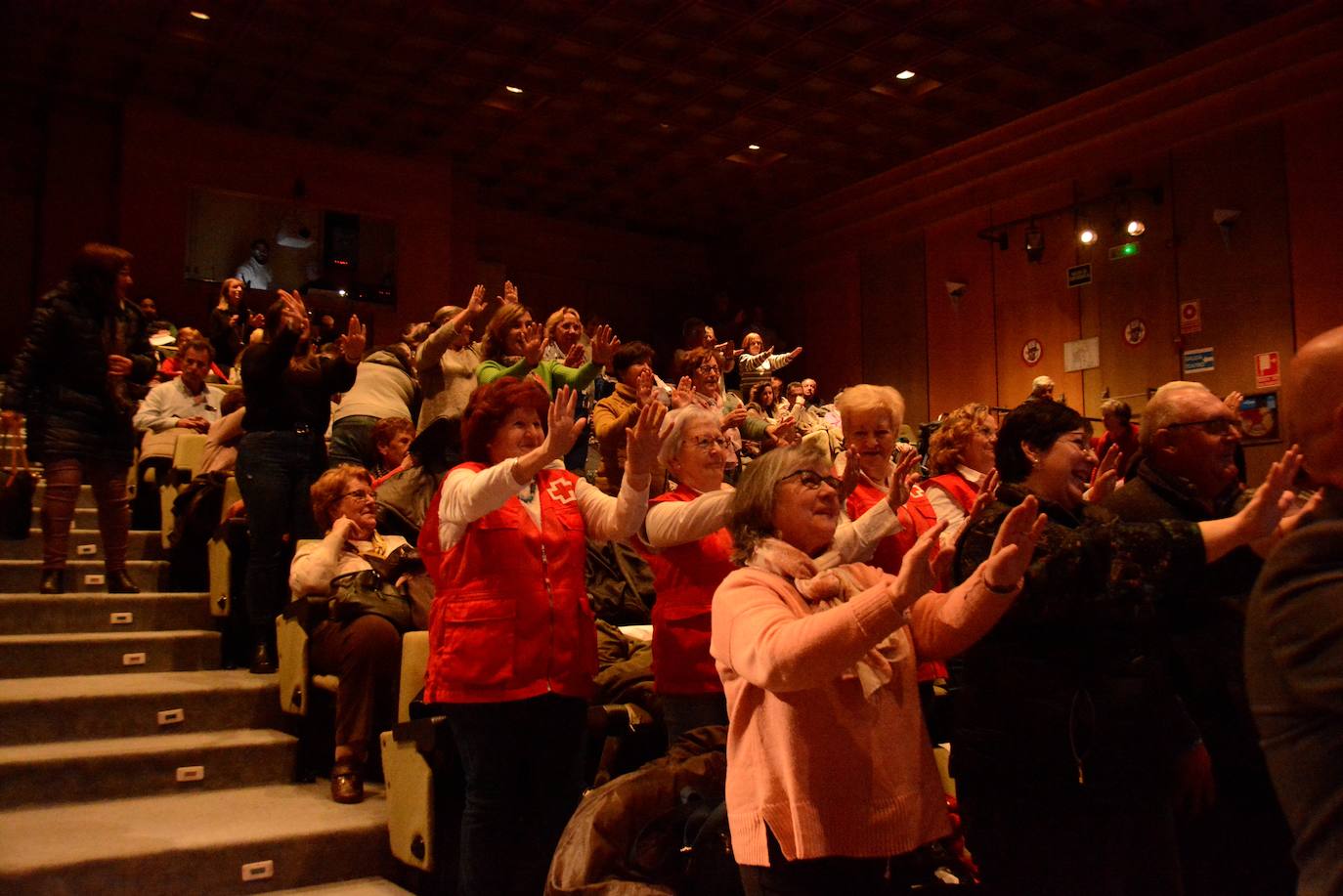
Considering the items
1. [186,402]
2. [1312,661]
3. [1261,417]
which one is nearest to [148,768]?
[186,402]

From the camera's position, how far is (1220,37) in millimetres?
8023

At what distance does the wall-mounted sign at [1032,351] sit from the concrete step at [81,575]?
767cm

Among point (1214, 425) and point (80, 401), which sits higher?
point (80, 401)

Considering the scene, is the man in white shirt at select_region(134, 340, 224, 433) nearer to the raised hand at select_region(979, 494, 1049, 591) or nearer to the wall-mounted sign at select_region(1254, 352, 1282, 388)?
the raised hand at select_region(979, 494, 1049, 591)

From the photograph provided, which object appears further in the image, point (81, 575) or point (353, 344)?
point (81, 575)

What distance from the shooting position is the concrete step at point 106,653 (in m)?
3.72

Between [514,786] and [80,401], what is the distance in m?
2.81

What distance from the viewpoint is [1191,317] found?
8.45 meters

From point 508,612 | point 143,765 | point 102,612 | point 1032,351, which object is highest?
point 1032,351

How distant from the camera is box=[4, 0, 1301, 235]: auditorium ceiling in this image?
7.84 metres

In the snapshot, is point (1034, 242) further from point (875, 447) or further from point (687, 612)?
point (687, 612)

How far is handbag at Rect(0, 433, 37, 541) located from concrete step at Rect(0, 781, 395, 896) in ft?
6.04

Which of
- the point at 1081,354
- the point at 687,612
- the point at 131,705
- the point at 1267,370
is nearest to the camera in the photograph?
the point at 687,612

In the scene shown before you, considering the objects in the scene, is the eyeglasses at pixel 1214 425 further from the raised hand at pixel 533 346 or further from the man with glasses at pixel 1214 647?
the raised hand at pixel 533 346
